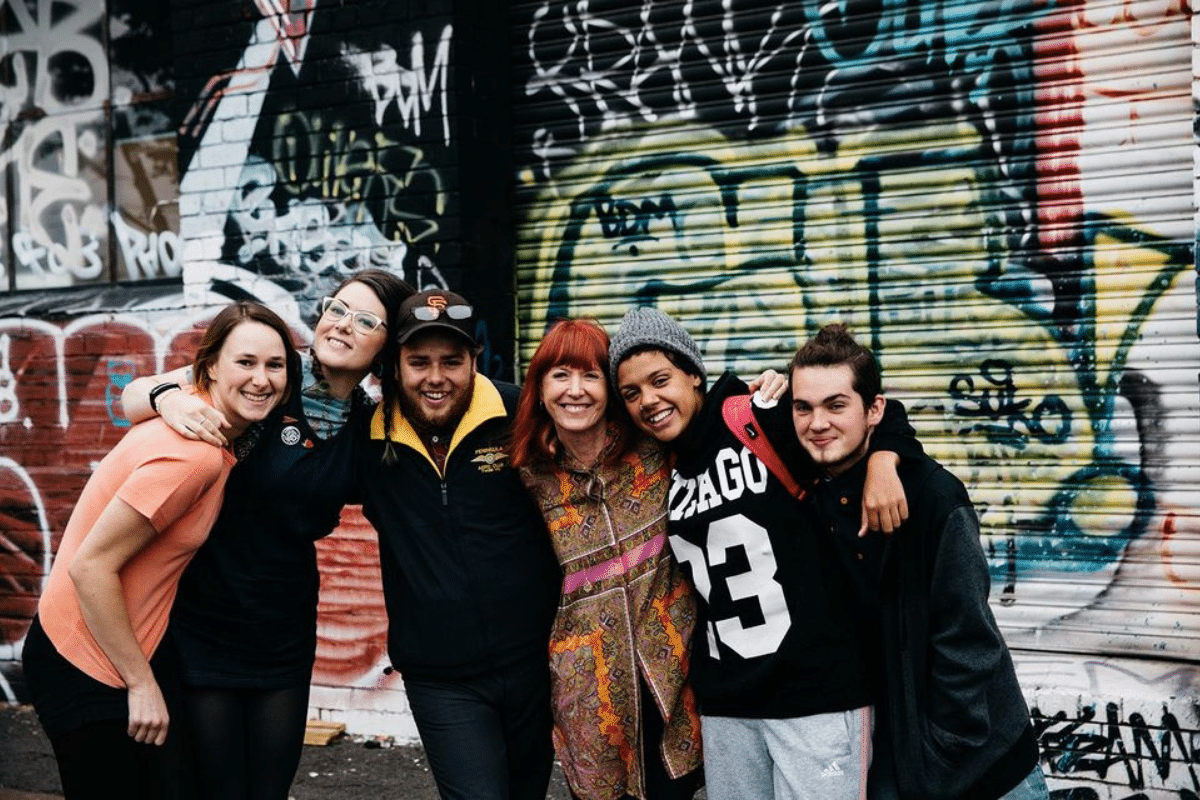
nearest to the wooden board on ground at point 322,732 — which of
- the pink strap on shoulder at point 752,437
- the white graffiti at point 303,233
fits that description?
the white graffiti at point 303,233

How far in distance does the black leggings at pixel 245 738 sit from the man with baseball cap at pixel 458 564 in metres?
0.38

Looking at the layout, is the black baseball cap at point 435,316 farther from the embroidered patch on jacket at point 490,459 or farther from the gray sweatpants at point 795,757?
the gray sweatpants at point 795,757

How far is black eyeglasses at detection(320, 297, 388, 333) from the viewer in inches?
135

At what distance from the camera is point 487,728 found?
339 cm

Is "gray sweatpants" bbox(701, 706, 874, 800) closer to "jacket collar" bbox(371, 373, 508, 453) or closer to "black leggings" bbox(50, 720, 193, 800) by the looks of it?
"jacket collar" bbox(371, 373, 508, 453)

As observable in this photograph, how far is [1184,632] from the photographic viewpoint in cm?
465

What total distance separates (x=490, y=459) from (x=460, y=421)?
0.46 ft

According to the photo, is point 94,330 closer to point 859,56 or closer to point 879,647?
point 859,56

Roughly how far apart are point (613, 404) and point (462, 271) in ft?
7.88

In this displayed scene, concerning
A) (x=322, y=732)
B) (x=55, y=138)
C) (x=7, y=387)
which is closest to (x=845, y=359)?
(x=322, y=732)

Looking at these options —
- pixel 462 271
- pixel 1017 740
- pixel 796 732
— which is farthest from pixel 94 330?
pixel 1017 740

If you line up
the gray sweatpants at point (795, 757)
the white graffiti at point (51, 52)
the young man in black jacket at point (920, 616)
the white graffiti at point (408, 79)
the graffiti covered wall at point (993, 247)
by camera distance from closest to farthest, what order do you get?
the young man in black jacket at point (920, 616)
the gray sweatpants at point (795, 757)
the graffiti covered wall at point (993, 247)
the white graffiti at point (408, 79)
the white graffiti at point (51, 52)

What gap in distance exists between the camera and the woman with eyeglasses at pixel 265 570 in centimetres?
339

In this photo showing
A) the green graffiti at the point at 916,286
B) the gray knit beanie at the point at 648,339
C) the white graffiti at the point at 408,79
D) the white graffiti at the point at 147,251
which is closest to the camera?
the gray knit beanie at the point at 648,339
